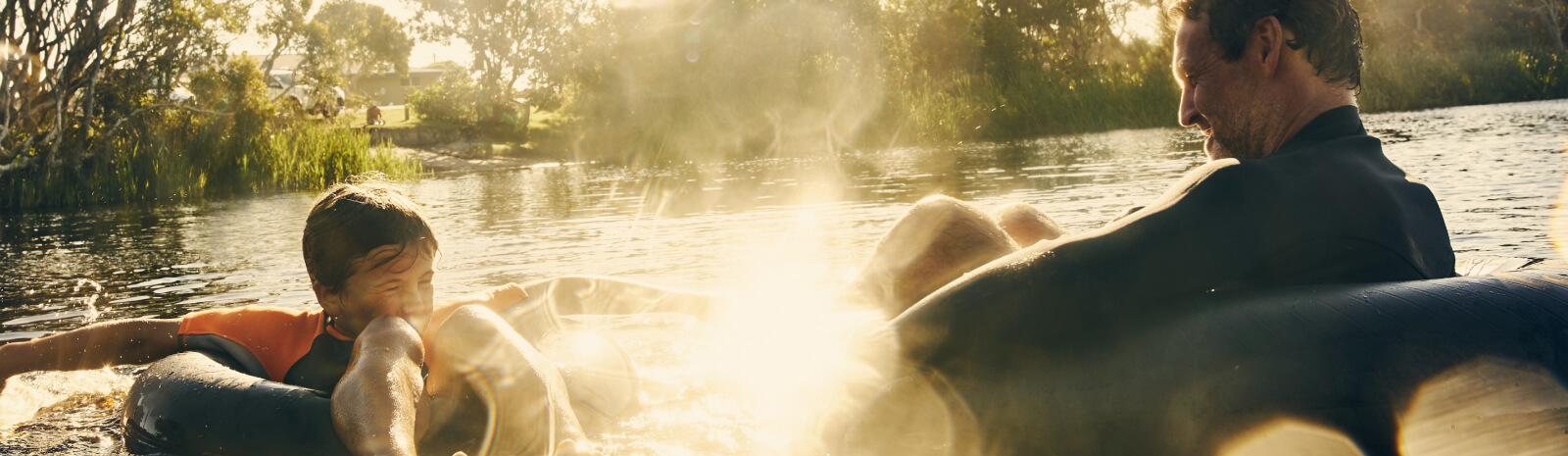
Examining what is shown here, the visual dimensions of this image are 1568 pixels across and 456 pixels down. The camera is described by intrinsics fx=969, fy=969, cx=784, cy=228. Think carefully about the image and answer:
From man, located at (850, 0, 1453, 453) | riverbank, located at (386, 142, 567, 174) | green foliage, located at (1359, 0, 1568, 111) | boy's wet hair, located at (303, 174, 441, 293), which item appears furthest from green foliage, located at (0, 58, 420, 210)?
green foliage, located at (1359, 0, 1568, 111)

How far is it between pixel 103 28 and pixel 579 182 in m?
Answer: 10.4

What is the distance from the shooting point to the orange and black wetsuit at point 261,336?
3227 millimetres

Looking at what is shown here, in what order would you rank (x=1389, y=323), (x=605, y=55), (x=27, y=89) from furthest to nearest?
(x=605, y=55) < (x=27, y=89) < (x=1389, y=323)

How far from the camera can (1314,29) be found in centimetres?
256

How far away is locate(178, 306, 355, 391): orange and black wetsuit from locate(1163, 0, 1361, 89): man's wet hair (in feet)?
9.48

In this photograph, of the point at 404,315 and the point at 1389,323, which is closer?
the point at 1389,323

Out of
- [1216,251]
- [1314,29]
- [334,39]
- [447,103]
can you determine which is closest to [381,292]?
[1216,251]

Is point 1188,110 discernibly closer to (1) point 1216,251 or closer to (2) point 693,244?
(1) point 1216,251

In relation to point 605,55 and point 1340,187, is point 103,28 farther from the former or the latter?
point 1340,187

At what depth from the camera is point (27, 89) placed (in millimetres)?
18609

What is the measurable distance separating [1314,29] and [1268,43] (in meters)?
0.11

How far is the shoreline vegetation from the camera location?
62.4 feet

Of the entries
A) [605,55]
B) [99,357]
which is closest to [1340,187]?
[99,357]

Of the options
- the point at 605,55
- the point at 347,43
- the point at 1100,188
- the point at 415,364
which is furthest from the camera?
the point at 347,43
